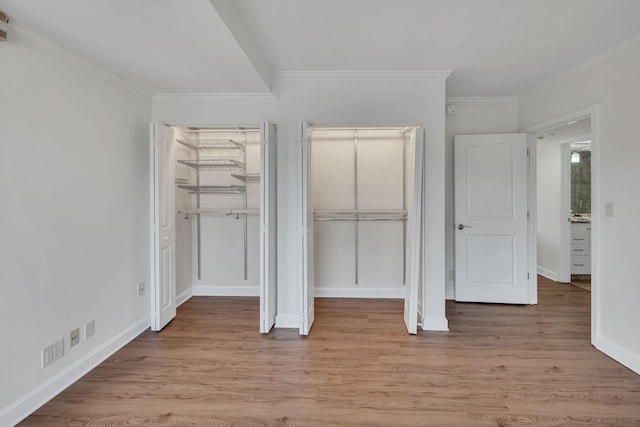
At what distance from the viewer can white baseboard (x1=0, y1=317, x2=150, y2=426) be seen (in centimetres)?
177

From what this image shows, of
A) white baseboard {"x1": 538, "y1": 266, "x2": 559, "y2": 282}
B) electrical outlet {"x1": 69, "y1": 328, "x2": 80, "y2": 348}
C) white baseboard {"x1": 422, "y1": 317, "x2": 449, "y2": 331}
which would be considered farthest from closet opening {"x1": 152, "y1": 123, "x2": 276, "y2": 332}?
white baseboard {"x1": 538, "y1": 266, "x2": 559, "y2": 282}

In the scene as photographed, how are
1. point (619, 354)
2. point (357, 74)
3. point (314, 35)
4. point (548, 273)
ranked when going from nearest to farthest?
point (314, 35), point (619, 354), point (357, 74), point (548, 273)

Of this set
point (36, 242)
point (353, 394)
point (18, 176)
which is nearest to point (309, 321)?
point (353, 394)

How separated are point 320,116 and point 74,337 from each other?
2.69m

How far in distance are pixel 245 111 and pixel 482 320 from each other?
3.30 meters

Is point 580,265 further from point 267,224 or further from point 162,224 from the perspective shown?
point 162,224

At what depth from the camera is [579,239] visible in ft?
15.5

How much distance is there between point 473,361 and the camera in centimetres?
244

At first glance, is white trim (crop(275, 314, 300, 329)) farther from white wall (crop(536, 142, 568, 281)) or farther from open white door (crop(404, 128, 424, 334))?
white wall (crop(536, 142, 568, 281))

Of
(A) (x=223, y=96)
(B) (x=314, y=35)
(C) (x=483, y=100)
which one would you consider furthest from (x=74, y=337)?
(C) (x=483, y=100)

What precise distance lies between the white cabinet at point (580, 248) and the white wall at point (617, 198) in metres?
2.50

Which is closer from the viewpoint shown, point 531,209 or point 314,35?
point 314,35

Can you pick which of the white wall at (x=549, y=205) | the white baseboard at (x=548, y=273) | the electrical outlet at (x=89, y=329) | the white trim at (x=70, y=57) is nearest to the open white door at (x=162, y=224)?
the white trim at (x=70, y=57)

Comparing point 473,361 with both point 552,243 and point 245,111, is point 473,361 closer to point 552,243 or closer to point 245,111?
point 245,111
